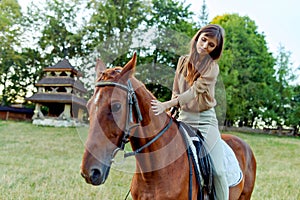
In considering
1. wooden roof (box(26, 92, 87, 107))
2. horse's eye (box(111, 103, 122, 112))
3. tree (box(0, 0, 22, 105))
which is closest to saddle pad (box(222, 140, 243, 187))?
horse's eye (box(111, 103, 122, 112))

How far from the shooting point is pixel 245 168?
14.6ft

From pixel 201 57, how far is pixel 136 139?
120 centimetres

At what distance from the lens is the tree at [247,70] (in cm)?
3466

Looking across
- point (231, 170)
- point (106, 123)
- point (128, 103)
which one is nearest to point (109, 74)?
point (128, 103)

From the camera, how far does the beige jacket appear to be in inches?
114

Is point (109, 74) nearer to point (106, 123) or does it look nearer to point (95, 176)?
point (106, 123)

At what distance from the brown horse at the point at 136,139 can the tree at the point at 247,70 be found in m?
30.7

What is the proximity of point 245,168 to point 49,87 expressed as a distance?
27899 mm

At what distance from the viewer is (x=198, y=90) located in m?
2.92

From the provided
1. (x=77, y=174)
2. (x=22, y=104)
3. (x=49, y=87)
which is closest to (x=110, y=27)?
(x=49, y=87)

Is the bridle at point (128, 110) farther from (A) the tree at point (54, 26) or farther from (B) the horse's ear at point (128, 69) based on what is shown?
(A) the tree at point (54, 26)

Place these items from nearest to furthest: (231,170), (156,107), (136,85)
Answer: (136,85)
(156,107)
(231,170)

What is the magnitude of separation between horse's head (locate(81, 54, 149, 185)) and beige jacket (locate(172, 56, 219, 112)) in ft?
2.24

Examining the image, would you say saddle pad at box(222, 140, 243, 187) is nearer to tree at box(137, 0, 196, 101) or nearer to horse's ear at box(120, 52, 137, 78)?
tree at box(137, 0, 196, 101)
